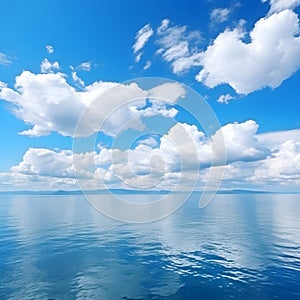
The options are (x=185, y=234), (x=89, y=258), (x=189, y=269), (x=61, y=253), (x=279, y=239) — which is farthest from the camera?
(x=185, y=234)

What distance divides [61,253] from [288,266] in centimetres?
5149

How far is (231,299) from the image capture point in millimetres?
36094

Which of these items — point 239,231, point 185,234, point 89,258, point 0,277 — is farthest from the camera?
point 239,231

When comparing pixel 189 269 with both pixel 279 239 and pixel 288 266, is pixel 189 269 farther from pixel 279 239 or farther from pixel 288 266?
pixel 279 239

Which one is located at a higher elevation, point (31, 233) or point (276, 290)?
point (31, 233)

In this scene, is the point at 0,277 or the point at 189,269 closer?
the point at 0,277

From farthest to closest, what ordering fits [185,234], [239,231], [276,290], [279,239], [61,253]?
[239,231] < [185,234] < [279,239] < [61,253] < [276,290]

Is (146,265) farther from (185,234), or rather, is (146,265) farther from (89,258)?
(185,234)

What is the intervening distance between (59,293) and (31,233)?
190 feet

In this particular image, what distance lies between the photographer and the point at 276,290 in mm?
39625

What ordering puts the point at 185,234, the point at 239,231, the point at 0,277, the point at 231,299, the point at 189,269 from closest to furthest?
the point at 231,299 < the point at 0,277 < the point at 189,269 < the point at 185,234 < the point at 239,231

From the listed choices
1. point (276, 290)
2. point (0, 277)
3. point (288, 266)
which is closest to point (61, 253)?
point (0, 277)

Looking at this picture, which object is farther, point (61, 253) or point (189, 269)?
point (61, 253)

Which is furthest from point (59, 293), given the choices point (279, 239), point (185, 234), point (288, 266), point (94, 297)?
point (279, 239)
